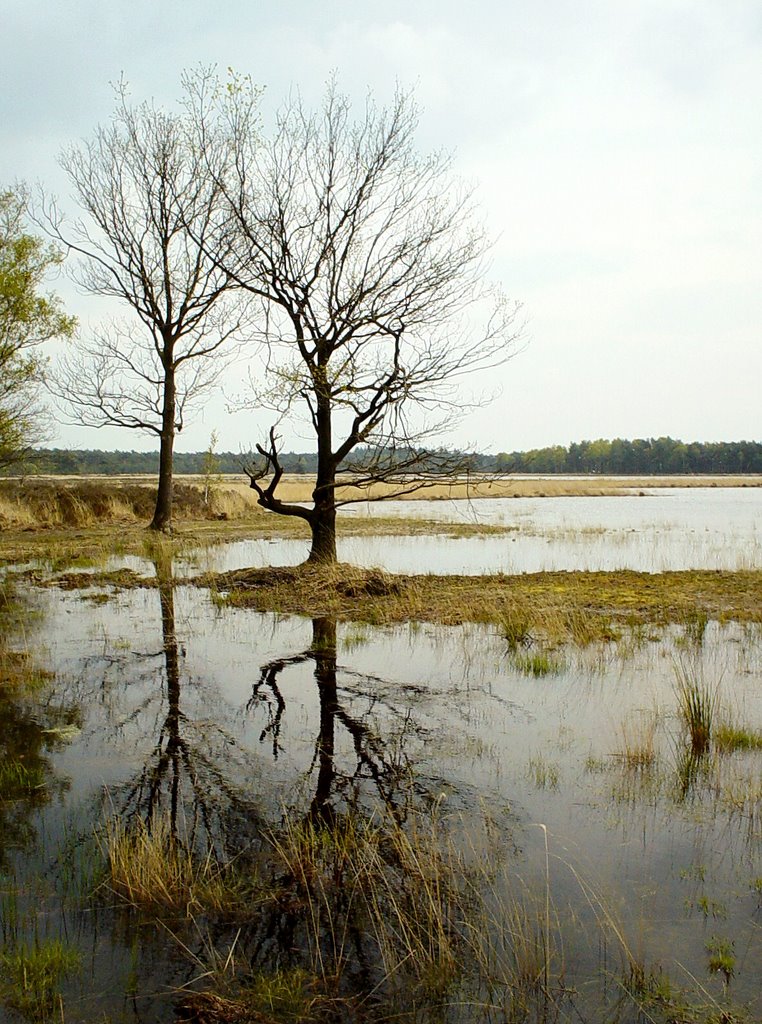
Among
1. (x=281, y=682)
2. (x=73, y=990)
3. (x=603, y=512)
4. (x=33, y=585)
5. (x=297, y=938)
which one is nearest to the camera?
(x=73, y=990)

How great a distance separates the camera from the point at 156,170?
81.5 feet

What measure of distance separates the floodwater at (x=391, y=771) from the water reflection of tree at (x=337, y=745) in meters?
0.03

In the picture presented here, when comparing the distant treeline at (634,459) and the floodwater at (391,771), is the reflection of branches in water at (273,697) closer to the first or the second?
the floodwater at (391,771)

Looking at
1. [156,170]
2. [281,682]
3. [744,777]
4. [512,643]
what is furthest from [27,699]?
[156,170]

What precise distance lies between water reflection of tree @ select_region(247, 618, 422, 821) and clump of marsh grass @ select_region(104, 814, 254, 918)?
0.99m

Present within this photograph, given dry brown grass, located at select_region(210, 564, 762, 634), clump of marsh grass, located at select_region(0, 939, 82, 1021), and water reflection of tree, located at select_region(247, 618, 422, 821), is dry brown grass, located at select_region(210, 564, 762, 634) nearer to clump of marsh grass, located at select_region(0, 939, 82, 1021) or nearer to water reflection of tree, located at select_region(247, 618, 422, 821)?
water reflection of tree, located at select_region(247, 618, 422, 821)

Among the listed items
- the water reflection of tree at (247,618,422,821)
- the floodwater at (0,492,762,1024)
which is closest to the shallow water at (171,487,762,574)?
the floodwater at (0,492,762,1024)

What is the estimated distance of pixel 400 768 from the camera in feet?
21.0

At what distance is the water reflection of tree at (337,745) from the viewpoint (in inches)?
230

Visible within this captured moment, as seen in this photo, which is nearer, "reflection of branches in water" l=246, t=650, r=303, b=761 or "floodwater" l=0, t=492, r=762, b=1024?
"floodwater" l=0, t=492, r=762, b=1024

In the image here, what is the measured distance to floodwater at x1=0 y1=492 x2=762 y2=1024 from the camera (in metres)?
4.07

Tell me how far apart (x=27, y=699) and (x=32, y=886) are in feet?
13.7

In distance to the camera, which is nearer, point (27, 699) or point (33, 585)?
point (27, 699)

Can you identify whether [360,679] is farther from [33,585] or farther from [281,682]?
[33,585]
